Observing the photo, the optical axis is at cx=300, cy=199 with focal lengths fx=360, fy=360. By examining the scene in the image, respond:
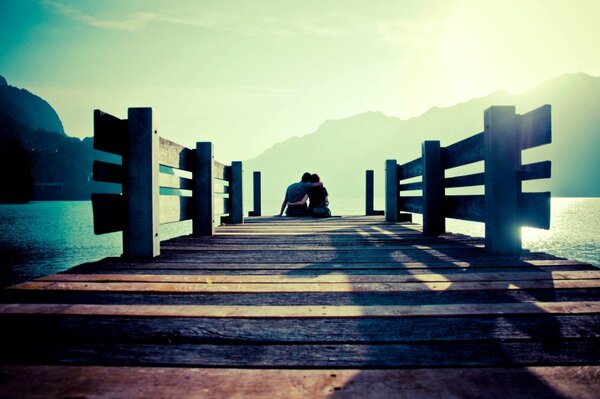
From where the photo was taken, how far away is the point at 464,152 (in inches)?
187

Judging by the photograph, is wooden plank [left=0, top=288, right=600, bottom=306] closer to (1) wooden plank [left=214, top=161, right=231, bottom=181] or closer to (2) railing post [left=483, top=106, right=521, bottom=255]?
(2) railing post [left=483, top=106, right=521, bottom=255]

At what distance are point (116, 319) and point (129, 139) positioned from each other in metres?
2.37

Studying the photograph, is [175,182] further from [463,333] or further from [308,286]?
[463,333]

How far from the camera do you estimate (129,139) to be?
12.2 feet

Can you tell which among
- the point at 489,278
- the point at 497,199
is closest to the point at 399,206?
the point at 497,199

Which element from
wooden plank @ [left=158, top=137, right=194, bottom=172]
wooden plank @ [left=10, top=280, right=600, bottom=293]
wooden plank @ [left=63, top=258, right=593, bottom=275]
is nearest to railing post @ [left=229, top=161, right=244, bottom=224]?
wooden plank @ [left=158, top=137, right=194, bottom=172]

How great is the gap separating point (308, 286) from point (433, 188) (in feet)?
12.1

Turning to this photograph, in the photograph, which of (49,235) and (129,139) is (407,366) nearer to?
(129,139)

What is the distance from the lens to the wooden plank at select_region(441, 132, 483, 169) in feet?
14.0

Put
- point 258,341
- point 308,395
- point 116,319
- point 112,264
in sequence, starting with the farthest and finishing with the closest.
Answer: point 112,264
point 116,319
point 258,341
point 308,395

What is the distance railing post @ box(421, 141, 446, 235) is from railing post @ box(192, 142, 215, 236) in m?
3.35

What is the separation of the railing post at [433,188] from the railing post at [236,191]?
4216 millimetres

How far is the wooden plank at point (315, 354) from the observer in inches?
55.0

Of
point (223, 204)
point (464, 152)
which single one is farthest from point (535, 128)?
point (223, 204)
